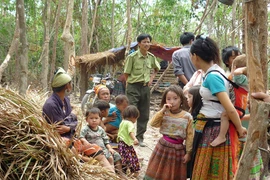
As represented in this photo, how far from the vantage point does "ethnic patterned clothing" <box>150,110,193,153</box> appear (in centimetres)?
318

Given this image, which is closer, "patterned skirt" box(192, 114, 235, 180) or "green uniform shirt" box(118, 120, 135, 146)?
"patterned skirt" box(192, 114, 235, 180)

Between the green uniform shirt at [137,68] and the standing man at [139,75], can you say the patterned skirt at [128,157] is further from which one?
the green uniform shirt at [137,68]

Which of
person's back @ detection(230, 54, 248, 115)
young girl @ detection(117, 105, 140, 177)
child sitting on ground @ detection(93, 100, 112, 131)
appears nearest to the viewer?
person's back @ detection(230, 54, 248, 115)

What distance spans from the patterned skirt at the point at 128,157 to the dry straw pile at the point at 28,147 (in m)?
1.47

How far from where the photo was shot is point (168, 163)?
3.14m

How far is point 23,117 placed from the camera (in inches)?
94.5

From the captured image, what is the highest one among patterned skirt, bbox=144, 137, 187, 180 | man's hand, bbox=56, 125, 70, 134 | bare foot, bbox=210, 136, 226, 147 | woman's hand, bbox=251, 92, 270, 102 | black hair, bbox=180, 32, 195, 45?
black hair, bbox=180, 32, 195, 45

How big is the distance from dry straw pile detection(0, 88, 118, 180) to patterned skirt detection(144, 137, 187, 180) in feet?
2.95

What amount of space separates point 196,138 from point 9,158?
4.65 ft

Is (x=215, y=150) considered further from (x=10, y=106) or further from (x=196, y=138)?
(x=10, y=106)

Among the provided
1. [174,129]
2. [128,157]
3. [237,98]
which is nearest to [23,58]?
[128,157]

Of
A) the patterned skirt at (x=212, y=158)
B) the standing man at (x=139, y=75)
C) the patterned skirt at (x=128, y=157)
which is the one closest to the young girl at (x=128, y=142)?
the patterned skirt at (x=128, y=157)

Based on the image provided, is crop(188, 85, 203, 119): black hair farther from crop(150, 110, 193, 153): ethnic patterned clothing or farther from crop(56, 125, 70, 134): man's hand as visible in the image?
crop(56, 125, 70, 134): man's hand

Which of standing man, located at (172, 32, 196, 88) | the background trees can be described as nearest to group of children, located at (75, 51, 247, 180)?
standing man, located at (172, 32, 196, 88)
